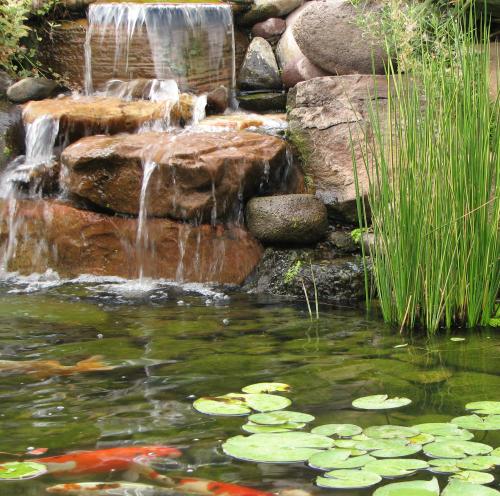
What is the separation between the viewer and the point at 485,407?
233 cm

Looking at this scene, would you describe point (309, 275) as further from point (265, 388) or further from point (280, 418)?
point (280, 418)

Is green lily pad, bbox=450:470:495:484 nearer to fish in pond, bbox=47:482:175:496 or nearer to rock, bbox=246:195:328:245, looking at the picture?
fish in pond, bbox=47:482:175:496

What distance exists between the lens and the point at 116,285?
475cm

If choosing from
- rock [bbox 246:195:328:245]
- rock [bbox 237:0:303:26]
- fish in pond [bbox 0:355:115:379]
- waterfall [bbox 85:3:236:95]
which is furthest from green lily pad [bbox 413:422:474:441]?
rock [bbox 237:0:303:26]

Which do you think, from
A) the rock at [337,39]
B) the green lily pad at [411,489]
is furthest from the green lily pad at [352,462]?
the rock at [337,39]

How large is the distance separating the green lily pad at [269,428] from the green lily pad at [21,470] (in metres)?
0.51

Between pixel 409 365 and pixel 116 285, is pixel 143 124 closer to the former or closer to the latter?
pixel 116 285

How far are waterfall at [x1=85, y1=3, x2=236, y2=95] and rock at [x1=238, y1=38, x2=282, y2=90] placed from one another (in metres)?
0.27

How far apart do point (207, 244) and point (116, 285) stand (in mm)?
578

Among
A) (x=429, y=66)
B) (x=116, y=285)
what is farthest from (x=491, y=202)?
(x=116, y=285)

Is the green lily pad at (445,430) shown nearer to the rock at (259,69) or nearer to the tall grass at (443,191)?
the tall grass at (443,191)

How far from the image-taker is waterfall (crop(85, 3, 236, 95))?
23.0ft

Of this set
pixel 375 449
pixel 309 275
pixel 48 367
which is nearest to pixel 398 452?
pixel 375 449

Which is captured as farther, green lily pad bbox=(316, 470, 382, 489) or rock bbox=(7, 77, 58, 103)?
rock bbox=(7, 77, 58, 103)
